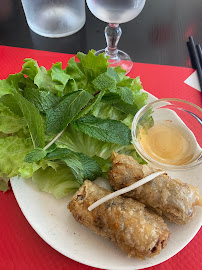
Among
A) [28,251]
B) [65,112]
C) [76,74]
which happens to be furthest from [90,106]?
[28,251]

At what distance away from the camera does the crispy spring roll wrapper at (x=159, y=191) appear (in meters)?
1.18

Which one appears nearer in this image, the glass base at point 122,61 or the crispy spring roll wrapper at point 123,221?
the crispy spring roll wrapper at point 123,221

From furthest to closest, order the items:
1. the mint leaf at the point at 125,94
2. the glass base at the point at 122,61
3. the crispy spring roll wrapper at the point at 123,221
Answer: the glass base at the point at 122,61, the mint leaf at the point at 125,94, the crispy spring roll wrapper at the point at 123,221

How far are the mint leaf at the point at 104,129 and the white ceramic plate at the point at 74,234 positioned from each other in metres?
0.32

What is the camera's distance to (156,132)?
1473 mm

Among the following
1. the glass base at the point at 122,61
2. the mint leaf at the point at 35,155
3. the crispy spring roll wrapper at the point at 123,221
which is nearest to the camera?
the crispy spring roll wrapper at the point at 123,221

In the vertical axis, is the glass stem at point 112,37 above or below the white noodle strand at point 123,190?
above

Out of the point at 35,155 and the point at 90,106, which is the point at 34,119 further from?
the point at 90,106

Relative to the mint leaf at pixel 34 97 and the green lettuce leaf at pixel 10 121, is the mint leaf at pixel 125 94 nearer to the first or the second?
the mint leaf at pixel 34 97

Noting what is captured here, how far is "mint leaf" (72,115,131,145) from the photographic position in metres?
1.33

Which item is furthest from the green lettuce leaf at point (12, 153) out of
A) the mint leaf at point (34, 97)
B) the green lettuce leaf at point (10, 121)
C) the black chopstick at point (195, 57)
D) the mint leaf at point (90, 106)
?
the black chopstick at point (195, 57)

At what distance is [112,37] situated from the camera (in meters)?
1.98

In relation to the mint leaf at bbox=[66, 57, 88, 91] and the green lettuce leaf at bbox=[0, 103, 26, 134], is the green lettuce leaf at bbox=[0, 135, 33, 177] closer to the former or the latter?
the green lettuce leaf at bbox=[0, 103, 26, 134]

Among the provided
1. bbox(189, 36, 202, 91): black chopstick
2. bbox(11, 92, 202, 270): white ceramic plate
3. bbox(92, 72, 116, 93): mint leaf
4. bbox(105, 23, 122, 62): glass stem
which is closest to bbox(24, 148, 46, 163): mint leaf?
bbox(11, 92, 202, 270): white ceramic plate
